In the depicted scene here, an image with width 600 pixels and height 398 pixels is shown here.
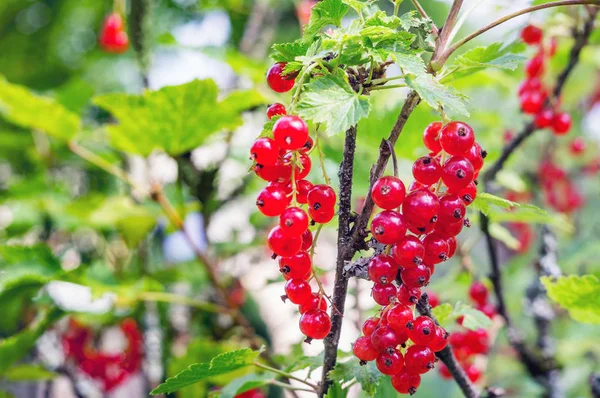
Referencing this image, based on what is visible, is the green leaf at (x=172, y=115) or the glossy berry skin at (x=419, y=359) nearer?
the glossy berry skin at (x=419, y=359)

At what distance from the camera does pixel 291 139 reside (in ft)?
1.57

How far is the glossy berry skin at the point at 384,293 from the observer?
0.52 meters

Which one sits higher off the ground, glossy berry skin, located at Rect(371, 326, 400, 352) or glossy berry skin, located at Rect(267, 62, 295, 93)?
glossy berry skin, located at Rect(267, 62, 295, 93)

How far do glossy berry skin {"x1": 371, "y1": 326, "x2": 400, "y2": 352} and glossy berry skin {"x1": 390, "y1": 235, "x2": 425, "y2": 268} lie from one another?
7 cm

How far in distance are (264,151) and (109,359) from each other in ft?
4.45

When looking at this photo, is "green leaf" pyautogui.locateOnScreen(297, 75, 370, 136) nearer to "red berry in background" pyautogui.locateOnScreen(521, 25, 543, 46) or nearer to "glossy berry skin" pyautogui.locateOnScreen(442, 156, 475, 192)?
"glossy berry skin" pyautogui.locateOnScreen(442, 156, 475, 192)

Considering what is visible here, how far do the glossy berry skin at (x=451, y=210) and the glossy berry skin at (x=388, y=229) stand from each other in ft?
0.15

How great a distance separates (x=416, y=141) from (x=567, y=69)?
1.20ft

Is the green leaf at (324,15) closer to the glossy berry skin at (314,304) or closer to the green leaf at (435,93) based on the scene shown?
the green leaf at (435,93)

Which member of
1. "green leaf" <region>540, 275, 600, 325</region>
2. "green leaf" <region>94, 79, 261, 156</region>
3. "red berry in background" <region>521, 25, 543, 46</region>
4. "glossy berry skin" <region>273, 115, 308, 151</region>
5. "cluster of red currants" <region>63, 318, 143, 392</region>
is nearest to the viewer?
"glossy berry skin" <region>273, 115, 308, 151</region>

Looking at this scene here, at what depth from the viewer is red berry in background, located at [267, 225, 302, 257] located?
512 millimetres

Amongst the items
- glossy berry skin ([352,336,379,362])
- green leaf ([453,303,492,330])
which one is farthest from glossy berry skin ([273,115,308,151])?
green leaf ([453,303,492,330])

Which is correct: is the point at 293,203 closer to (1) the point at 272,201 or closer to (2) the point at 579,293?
(1) the point at 272,201

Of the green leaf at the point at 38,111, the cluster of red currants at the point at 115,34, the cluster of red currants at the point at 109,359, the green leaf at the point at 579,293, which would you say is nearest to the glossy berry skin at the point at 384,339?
the green leaf at the point at 579,293
